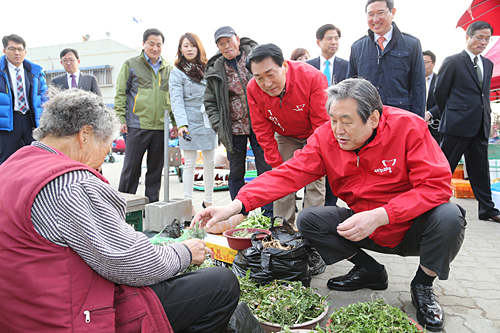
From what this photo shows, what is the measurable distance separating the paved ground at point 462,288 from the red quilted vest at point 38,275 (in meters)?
1.71

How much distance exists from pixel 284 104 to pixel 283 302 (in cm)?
208

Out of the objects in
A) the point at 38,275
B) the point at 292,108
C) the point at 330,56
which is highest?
the point at 330,56

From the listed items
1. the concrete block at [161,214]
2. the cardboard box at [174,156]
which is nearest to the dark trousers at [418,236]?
the concrete block at [161,214]

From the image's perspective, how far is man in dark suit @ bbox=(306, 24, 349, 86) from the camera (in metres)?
5.27

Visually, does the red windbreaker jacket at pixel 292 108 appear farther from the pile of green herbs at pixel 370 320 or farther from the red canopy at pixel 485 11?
the red canopy at pixel 485 11

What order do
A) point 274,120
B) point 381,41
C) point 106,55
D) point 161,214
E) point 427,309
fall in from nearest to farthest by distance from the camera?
point 427,309 → point 274,120 → point 161,214 → point 381,41 → point 106,55

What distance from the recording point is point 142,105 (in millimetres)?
4945

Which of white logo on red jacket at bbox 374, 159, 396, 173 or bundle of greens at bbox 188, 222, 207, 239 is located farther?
bundle of greens at bbox 188, 222, 207, 239

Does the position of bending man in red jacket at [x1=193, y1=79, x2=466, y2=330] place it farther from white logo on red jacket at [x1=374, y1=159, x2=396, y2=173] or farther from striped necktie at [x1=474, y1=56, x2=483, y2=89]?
striped necktie at [x1=474, y1=56, x2=483, y2=89]

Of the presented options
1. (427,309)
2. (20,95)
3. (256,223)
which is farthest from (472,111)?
(20,95)

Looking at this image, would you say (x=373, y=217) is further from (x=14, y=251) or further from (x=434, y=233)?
(x=14, y=251)

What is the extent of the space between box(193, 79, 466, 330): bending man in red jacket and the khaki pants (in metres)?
1.19

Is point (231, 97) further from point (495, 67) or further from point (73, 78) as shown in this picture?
point (495, 67)

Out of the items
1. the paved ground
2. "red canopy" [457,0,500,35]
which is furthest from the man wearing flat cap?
"red canopy" [457,0,500,35]
